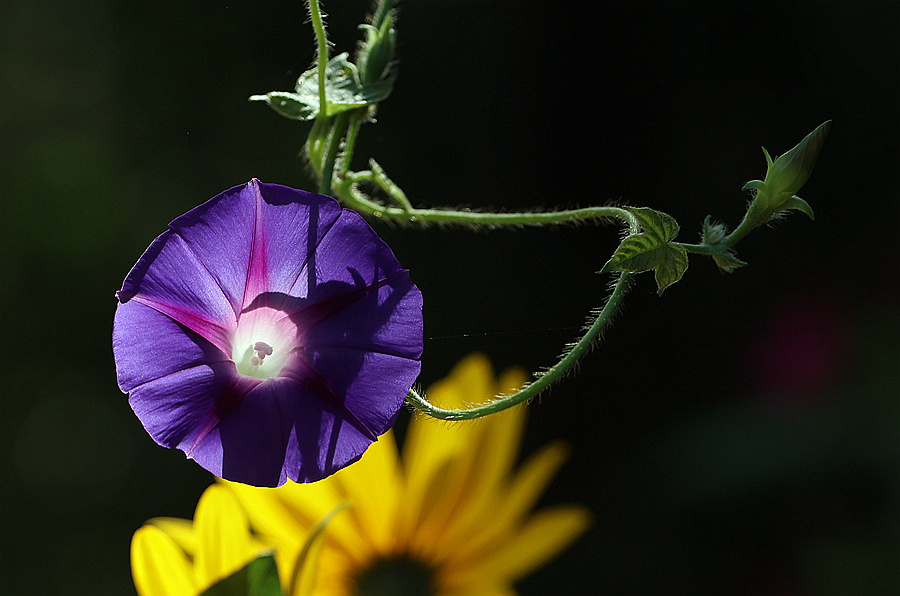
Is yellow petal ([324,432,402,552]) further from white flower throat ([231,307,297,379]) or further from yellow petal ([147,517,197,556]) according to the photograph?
white flower throat ([231,307,297,379])

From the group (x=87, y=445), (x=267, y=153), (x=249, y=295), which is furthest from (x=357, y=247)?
(x=87, y=445)

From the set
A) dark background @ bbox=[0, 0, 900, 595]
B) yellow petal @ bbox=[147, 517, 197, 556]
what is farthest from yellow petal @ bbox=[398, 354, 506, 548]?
dark background @ bbox=[0, 0, 900, 595]

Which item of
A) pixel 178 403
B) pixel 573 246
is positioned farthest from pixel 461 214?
pixel 573 246

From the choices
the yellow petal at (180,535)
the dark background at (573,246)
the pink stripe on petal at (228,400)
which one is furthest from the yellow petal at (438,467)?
the dark background at (573,246)

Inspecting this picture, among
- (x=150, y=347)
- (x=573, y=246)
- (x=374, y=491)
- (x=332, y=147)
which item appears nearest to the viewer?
(x=150, y=347)

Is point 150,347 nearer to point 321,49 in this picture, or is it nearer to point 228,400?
point 228,400

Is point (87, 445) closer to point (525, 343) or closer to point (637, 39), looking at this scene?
point (525, 343)
